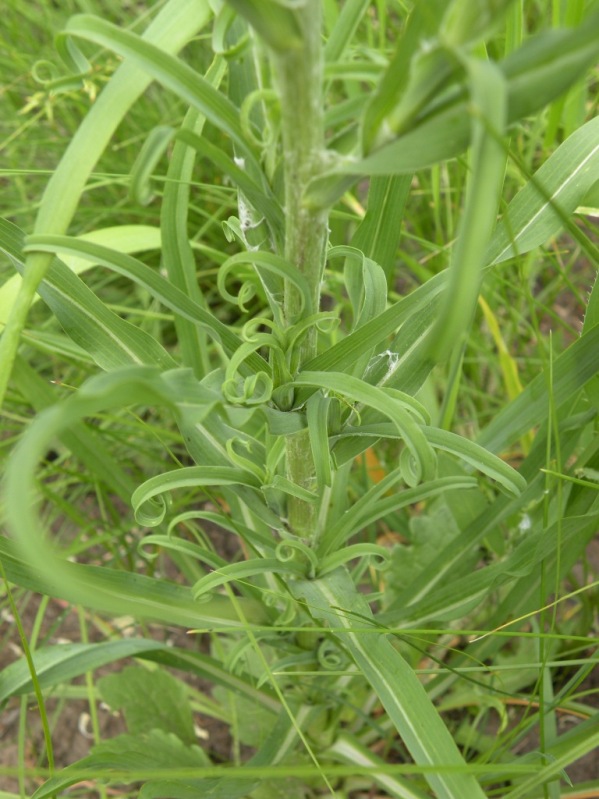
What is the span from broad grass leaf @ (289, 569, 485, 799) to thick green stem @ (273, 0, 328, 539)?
265 millimetres

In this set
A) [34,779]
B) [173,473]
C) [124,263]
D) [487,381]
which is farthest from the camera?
[487,381]

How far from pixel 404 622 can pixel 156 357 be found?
47 centimetres

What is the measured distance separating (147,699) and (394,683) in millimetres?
593

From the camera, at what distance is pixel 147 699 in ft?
3.75

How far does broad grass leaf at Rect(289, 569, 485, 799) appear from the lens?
631 mm

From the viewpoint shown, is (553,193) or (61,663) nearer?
(553,193)

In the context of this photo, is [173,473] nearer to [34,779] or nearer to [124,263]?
[124,263]

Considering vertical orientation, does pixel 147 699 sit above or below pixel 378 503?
below

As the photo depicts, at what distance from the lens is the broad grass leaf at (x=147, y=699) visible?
1.13 metres

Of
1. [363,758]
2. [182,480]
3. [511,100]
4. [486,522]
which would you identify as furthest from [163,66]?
[363,758]

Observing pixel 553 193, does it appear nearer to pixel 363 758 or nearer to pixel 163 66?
pixel 163 66

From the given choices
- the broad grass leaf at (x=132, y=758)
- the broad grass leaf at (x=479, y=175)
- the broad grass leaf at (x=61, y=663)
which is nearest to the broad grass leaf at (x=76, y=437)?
the broad grass leaf at (x=61, y=663)

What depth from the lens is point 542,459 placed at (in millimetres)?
884

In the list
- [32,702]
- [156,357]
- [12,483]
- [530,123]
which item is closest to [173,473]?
[156,357]
